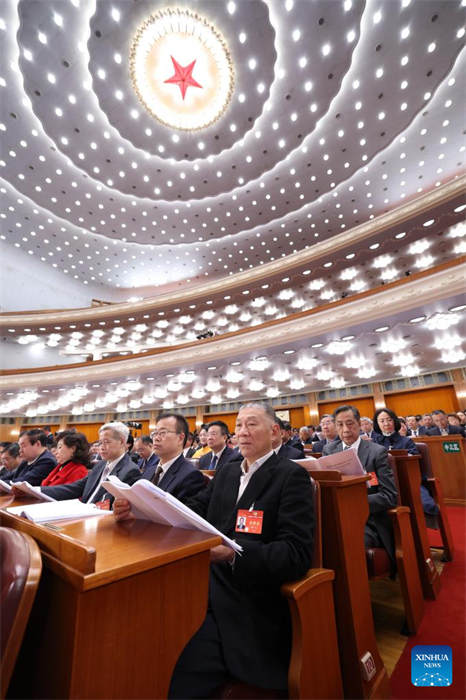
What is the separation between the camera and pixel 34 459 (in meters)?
3.38

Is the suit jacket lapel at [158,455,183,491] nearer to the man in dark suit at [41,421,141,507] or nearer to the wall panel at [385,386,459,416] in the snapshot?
the man in dark suit at [41,421,141,507]

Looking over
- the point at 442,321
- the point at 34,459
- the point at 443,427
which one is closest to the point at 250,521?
the point at 34,459

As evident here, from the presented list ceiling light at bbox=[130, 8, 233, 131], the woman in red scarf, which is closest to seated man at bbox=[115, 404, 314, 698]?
the woman in red scarf

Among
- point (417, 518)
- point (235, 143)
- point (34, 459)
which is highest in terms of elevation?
point (235, 143)

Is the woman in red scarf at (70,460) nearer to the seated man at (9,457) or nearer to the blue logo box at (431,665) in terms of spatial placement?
the seated man at (9,457)

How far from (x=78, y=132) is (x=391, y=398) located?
15.7m

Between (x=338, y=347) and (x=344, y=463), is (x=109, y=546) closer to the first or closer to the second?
(x=344, y=463)

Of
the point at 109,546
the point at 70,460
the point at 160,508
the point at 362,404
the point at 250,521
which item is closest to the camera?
the point at 109,546

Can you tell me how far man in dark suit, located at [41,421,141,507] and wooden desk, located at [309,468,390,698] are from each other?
143 cm

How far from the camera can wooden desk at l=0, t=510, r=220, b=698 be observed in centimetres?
65

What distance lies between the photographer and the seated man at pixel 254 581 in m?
1.02

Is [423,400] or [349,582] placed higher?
[423,400]

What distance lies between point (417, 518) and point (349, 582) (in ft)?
3.98

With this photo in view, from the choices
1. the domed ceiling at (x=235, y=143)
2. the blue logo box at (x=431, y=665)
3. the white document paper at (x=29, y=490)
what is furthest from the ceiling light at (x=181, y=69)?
the blue logo box at (x=431, y=665)
